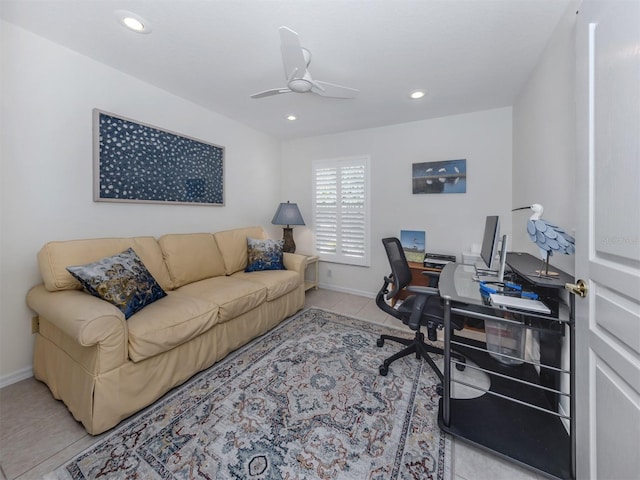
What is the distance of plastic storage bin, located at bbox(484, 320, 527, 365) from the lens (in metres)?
1.76

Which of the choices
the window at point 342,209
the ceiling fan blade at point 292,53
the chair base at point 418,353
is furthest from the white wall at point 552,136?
the window at point 342,209

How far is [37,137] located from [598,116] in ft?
10.4

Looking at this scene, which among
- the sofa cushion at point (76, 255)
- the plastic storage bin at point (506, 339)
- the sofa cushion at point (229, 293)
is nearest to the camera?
the sofa cushion at point (76, 255)

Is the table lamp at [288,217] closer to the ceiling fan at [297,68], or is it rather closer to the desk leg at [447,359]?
the ceiling fan at [297,68]

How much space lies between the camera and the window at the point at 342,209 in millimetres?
3578

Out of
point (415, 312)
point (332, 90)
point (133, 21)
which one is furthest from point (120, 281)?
point (332, 90)

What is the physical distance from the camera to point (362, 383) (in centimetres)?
178

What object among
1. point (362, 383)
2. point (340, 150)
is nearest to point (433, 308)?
point (362, 383)

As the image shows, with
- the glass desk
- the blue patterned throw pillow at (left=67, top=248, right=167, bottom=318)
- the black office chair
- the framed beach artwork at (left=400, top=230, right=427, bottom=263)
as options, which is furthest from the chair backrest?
the blue patterned throw pillow at (left=67, top=248, right=167, bottom=318)

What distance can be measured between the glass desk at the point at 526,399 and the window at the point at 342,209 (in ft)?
6.34

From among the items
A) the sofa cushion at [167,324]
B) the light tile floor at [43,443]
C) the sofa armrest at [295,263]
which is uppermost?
the sofa armrest at [295,263]

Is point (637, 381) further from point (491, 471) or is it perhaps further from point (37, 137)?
point (37, 137)

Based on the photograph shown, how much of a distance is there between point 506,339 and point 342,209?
2.48 m

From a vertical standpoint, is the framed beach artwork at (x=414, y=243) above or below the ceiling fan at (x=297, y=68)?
below
